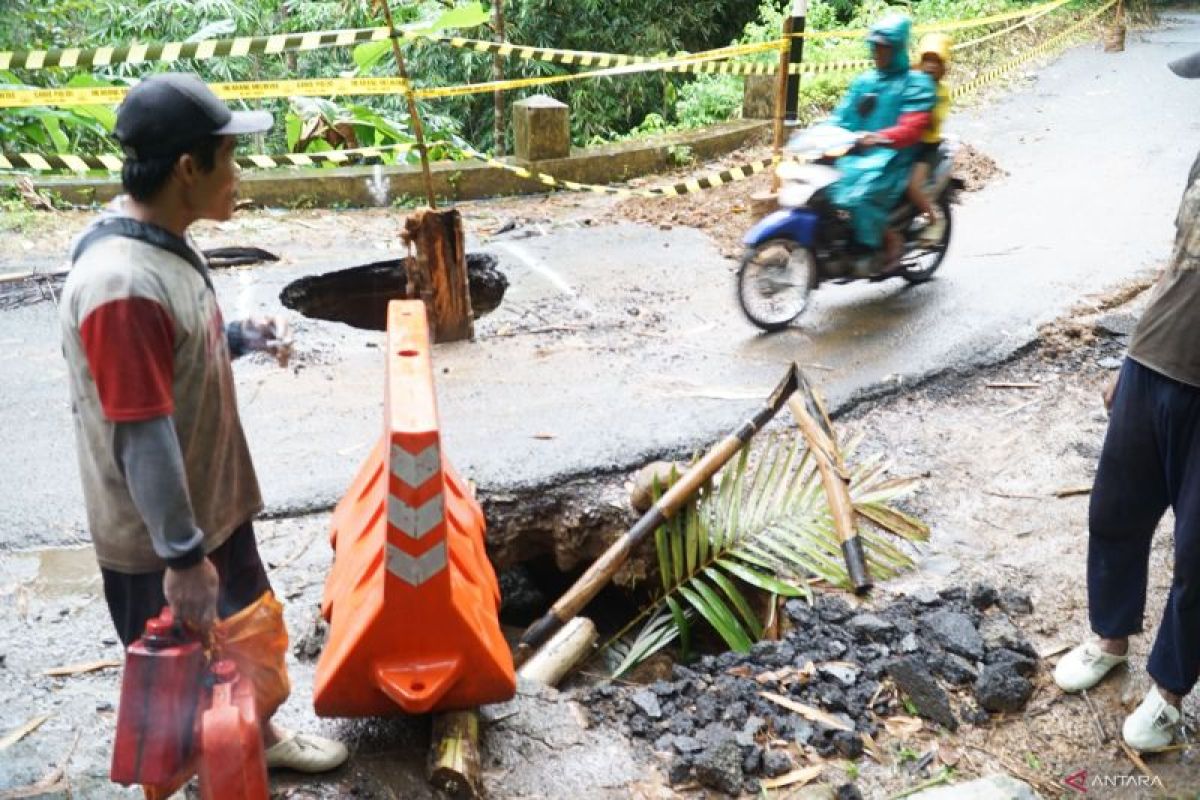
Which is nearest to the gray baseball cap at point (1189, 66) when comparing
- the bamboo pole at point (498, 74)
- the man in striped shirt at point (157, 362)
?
the man in striped shirt at point (157, 362)

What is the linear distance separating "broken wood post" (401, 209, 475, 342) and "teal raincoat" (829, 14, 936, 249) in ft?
7.89

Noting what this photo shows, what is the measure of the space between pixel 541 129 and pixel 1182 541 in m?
7.42

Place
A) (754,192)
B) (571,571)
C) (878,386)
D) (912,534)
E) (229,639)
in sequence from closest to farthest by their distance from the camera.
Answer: (229,639) < (912,534) < (571,571) < (878,386) < (754,192)

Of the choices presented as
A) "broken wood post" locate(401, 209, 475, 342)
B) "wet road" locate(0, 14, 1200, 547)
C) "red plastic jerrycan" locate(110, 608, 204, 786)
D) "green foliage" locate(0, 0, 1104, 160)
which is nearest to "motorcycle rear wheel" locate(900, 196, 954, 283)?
"wet road" locate(0, 14, 1200, 547)

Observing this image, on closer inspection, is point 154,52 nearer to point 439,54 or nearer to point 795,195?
point 795,195

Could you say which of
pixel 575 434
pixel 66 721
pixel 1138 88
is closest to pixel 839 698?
pixel 575 434

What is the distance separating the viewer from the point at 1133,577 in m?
3.54

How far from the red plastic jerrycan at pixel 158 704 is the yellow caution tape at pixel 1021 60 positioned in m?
11.7

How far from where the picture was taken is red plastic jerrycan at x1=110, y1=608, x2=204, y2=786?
2545 millimetres

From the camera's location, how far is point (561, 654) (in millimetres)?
4090

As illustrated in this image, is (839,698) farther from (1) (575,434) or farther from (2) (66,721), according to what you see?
(2) (66,721)

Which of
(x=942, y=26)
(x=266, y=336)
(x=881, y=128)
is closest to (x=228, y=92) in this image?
(x=881, y=128)

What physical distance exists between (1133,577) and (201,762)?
118 inches

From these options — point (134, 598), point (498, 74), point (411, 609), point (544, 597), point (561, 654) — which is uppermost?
point (498, 74)
